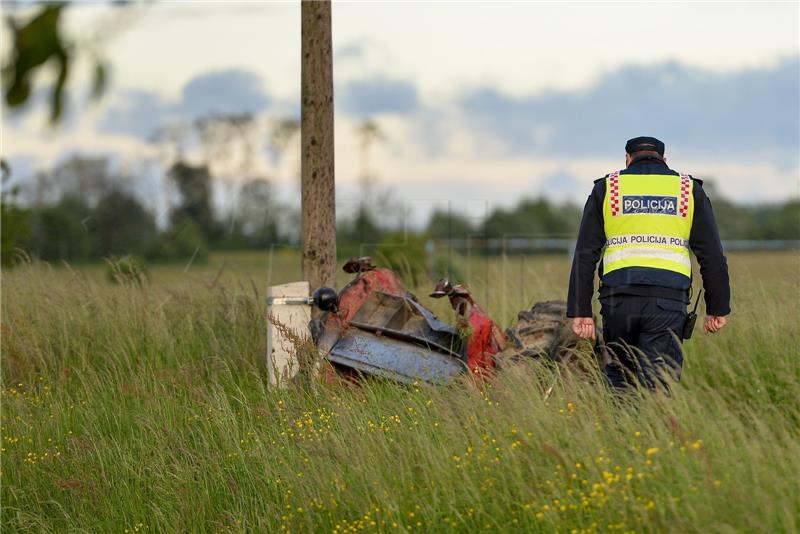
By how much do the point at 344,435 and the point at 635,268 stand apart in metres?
2.23

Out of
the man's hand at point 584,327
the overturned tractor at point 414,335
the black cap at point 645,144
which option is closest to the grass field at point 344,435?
the overturned tractor at point 414,335

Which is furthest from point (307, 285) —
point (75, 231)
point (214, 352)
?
point (75, 231)

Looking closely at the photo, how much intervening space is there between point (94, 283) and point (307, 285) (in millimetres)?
3784

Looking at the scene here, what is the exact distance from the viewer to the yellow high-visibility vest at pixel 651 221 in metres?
7.22

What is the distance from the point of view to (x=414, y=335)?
8258 mm

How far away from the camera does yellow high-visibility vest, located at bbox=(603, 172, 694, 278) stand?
7.22 meters

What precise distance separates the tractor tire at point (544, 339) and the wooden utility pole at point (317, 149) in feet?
6.96

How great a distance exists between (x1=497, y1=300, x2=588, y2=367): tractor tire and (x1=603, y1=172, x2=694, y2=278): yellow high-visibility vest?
2.51ft

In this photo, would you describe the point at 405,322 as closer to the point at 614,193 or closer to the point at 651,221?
the point at 614,193

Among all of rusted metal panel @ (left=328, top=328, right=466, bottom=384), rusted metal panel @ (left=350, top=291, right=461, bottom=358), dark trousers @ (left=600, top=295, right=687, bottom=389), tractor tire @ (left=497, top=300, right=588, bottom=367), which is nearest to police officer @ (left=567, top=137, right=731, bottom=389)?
dark trousers @ (left=600, top=295, right=687, bottom=389)

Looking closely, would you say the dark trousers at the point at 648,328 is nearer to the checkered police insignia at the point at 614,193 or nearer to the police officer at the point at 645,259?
the police officer at the point at 645,259

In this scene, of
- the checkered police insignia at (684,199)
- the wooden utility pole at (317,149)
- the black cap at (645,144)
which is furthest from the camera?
the wooden utility pole at (317,149)

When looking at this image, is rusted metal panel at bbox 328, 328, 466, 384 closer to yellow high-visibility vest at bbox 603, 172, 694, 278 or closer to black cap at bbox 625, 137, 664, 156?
yellow high-visibility vest at bbox 603, 172, 694, 278

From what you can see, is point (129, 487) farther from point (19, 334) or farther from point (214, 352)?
point (19, 334)
